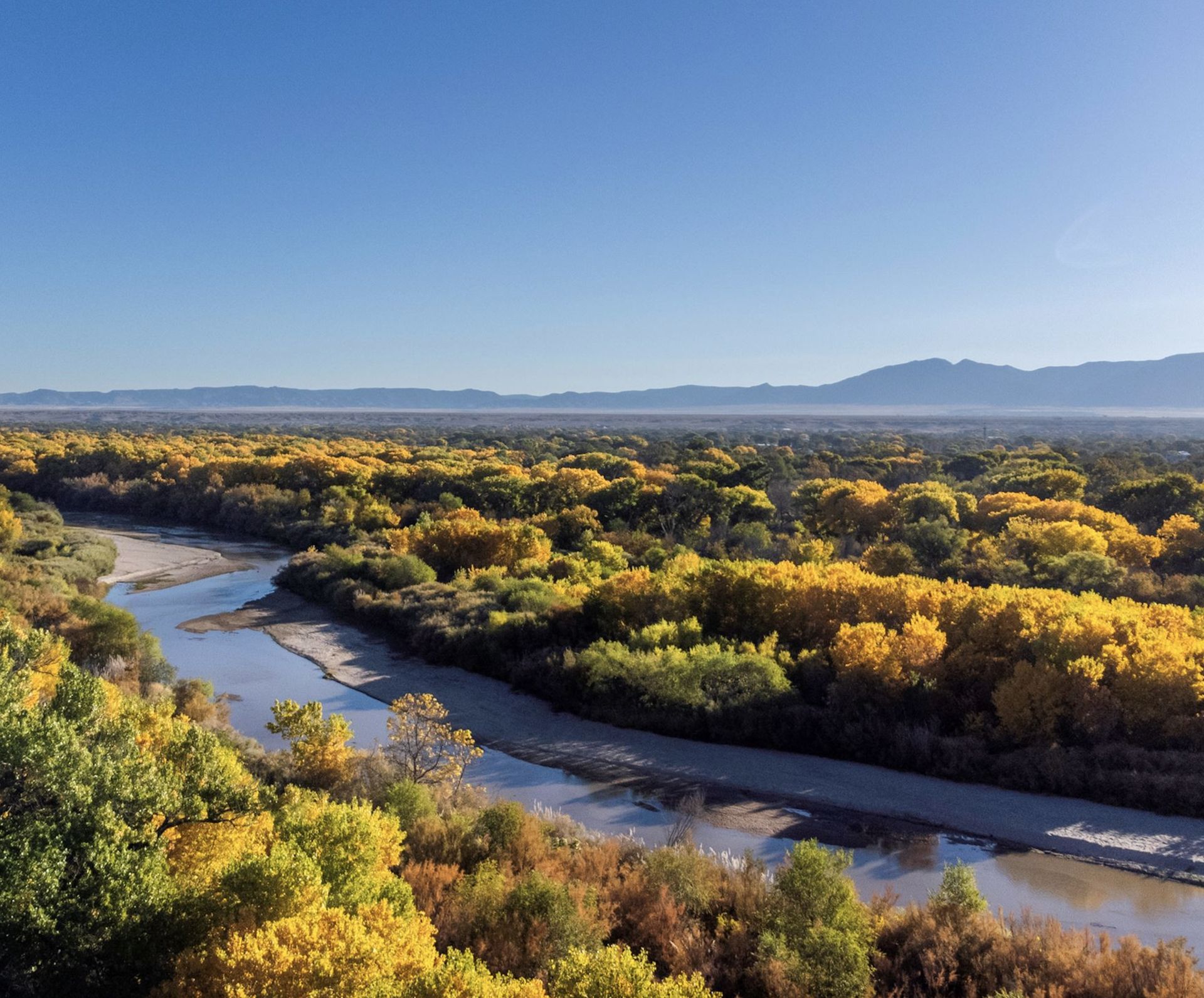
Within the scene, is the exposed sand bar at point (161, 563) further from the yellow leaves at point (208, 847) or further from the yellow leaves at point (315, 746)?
the yellow leaves at point (208, 847)

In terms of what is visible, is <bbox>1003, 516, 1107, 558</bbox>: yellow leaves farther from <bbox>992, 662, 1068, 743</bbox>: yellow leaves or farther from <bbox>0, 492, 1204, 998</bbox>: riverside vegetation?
<bbox>0, 492, 1204, 998</bbox>: riverside vegetation

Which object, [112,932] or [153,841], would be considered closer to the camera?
[112,932]

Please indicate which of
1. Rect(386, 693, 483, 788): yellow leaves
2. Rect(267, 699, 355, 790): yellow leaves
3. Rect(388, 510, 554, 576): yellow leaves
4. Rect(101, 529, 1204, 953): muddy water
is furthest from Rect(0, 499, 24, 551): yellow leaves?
Rect(267, 699, 355, 790): yellow leaves

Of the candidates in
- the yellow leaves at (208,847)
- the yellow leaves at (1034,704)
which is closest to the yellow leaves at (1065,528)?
the yellow leaves at (1034,704)

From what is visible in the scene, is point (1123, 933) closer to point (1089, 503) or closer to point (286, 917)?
point (286, 917)

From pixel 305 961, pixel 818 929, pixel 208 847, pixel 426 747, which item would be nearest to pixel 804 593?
pixel 426 747

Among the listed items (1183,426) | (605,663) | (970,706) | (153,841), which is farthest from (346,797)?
(1183,426)
